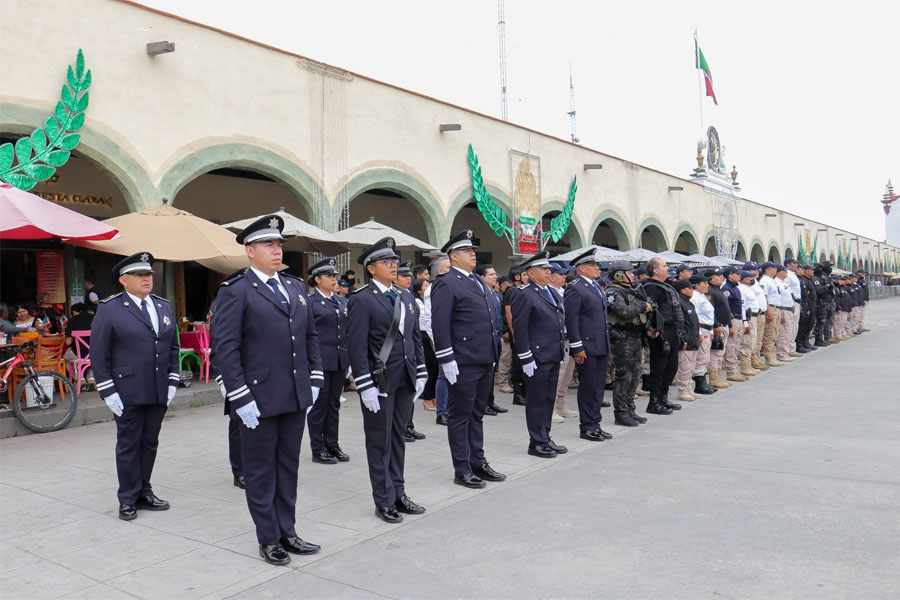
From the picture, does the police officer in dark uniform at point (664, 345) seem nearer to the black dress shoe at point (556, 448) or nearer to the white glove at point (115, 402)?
the black dress shoe at point (556, 448)

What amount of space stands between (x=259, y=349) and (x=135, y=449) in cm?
174

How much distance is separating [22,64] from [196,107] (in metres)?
2.59

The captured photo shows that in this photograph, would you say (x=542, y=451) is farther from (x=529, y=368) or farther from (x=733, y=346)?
(x=733, y=346)

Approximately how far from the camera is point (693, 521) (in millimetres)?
4637

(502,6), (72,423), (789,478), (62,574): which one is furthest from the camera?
(502,6)

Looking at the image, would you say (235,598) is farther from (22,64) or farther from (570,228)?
(570,228)

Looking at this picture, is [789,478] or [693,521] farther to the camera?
[789,478]

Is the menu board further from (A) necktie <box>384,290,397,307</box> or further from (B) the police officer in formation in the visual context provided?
(A) necktie <box>384,290,397,307</box>

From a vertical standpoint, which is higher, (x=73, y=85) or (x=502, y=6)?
(x=502, y=6)

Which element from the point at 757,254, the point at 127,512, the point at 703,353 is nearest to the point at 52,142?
the point at 127,512

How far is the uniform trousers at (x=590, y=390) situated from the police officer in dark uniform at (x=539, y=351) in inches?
28.4

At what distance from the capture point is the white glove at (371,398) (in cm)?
475

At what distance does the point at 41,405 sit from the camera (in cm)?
836

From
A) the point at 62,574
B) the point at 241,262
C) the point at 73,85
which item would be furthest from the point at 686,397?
the point at 73,85
